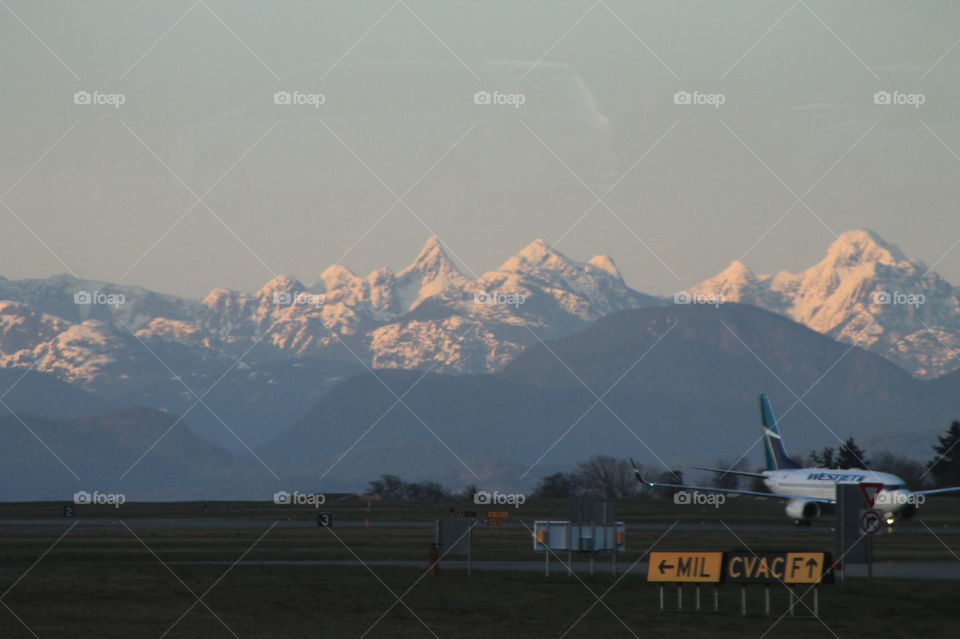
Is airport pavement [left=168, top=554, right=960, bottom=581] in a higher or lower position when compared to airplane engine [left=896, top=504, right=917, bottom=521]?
lower

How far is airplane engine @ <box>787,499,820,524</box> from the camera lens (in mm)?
90250

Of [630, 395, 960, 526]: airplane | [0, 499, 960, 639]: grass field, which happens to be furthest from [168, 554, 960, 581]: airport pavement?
[630, 395, 960, 526]: airplane

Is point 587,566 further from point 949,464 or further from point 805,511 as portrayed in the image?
point 949,464

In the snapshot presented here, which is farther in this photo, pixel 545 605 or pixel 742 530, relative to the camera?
pixel 742 530

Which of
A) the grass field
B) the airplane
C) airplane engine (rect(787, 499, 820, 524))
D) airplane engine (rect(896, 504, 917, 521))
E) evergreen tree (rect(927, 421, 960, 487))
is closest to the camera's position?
the grass field

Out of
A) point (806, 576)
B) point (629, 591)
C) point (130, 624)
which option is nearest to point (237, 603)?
point (130, 624)

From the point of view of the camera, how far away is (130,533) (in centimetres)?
8206

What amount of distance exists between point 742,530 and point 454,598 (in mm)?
48295

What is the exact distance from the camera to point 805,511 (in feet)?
297

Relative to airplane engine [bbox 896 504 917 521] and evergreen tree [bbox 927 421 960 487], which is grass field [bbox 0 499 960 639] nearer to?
airplane engine [bbox 896 504 917 521]

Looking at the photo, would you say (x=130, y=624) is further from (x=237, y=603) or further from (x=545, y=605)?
(x=545, y=605)

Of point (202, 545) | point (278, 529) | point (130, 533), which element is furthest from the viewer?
point (278, 529)

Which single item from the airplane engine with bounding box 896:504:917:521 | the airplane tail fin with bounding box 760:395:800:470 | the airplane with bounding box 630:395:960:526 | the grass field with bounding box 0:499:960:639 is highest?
the airplane tail fin with bounding box 760:395:800:470

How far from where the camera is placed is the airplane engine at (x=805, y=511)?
296ft
